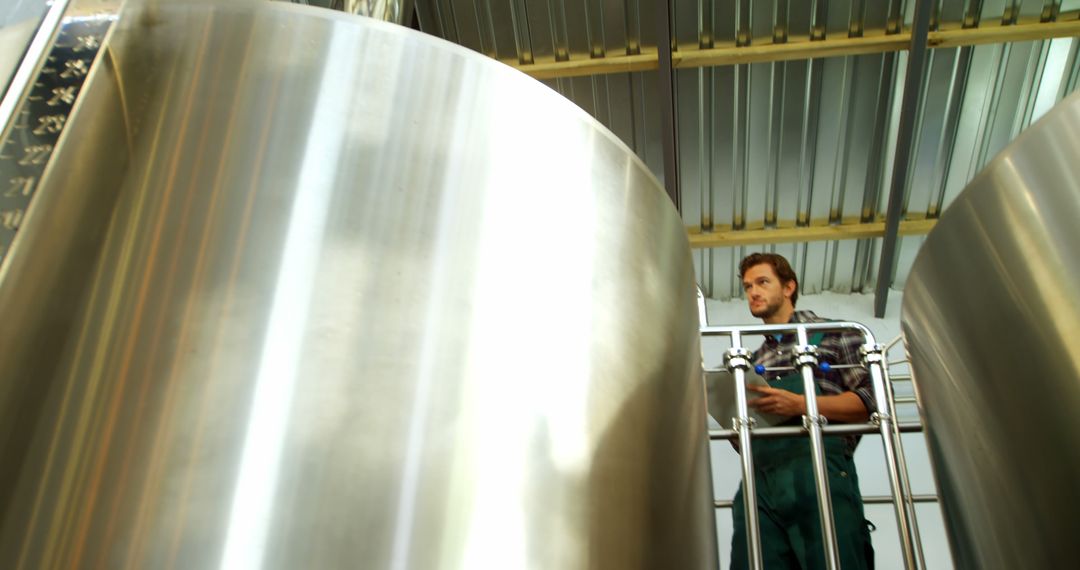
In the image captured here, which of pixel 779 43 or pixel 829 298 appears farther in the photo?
pixel 829 298

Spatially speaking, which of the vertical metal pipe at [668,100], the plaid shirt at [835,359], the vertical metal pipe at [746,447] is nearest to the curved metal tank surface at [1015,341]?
the vertical metal pipe at [746,447]

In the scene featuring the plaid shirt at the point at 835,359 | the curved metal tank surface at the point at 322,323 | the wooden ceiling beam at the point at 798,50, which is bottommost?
the curved metal tank surface at the point at 322,323

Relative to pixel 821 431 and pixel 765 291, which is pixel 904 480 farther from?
pixel 765 291

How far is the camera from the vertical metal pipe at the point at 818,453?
246cm

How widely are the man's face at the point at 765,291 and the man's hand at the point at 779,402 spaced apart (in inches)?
19.3

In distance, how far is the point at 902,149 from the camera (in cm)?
639

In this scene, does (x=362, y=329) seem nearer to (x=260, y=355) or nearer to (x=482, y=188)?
(x=260, y=355)

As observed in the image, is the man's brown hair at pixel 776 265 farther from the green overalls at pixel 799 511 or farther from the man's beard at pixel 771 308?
the green overalls at pixel 799 511

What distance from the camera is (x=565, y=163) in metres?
1.56

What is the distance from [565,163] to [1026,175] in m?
0.86

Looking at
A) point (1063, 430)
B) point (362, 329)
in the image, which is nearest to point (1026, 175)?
point (1063, 430)

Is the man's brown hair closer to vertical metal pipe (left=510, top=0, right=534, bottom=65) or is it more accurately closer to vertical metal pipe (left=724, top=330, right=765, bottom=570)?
vertical metal pipe (left=724, top=330, right=765, bottom=570)

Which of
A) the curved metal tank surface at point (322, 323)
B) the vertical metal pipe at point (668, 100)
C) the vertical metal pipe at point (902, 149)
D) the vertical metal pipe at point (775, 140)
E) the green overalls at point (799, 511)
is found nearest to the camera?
the curved metal tank surface at point (322, 323)

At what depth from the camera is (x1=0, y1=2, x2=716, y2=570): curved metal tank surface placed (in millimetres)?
1130
